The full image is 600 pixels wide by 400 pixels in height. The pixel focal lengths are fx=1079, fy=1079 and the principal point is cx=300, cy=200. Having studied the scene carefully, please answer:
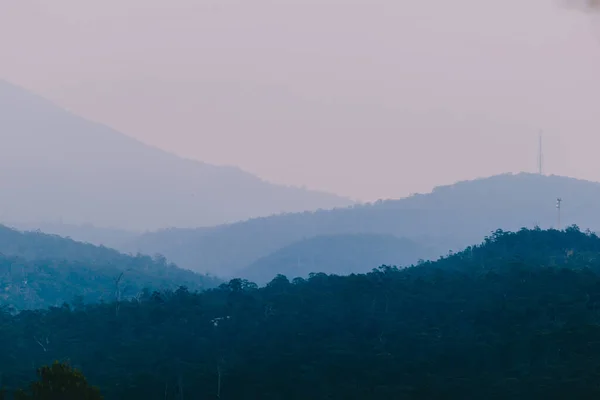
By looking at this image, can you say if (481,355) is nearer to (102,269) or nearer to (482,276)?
(482,276)

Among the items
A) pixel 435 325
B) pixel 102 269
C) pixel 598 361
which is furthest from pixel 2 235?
pixel 598 361

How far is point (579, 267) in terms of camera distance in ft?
301

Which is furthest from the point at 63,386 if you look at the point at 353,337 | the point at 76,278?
the point at 76,278

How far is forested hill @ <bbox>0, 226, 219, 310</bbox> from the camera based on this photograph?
142 meters

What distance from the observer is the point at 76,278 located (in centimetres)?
15112

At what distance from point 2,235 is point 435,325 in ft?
421

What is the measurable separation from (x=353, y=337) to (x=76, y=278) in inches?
3306

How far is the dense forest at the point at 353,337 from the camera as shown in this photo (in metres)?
62.9

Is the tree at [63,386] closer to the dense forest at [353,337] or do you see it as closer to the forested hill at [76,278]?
the dense forest at [353,337]

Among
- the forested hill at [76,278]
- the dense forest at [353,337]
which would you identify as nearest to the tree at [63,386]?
the dense forest at [353,337]

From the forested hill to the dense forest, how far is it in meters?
42.0

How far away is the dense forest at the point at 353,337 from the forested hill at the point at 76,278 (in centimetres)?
4199

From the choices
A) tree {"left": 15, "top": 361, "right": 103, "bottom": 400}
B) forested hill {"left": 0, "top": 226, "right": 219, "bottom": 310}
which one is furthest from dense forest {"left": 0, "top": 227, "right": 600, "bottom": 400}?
forested hill {"left": 0, "top": 226, "right": 219, "bottom": 310}

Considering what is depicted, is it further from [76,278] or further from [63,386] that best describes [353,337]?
[76,278]
